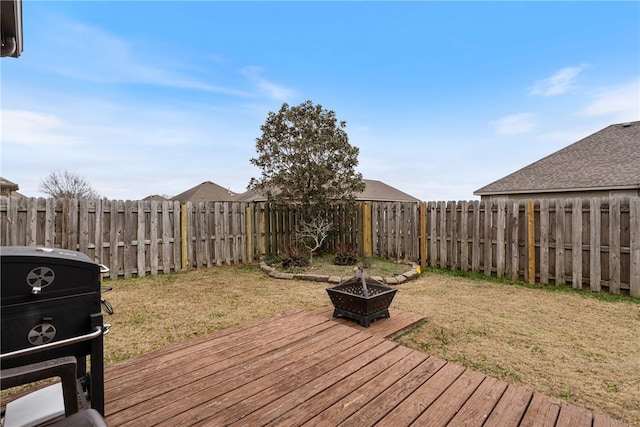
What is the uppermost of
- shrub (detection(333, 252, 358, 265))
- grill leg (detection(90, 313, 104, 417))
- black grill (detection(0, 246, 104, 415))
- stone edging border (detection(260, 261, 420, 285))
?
black grill (detection(0, 246, 104, 415))

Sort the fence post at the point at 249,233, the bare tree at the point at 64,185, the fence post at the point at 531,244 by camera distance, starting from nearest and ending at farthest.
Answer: the fence post at the point at 531,244, the fence post at the point at 249,233, the bare tree at the point at 64,185

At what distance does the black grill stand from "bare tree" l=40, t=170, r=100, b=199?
86.2 feet

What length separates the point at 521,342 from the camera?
313 cm

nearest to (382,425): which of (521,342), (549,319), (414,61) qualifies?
(521,342)

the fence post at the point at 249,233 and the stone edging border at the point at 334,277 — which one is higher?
the fence post at the point at 249,233

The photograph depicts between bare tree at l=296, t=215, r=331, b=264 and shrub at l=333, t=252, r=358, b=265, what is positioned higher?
bare tree at l=296, t=215, r=331, b=264

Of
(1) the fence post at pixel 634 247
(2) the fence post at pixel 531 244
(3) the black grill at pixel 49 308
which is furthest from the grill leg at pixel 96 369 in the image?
(1) the fence post at pixel 634 247

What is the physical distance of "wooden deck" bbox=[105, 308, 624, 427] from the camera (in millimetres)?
1767

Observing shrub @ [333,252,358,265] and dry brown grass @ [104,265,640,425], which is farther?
shrub @ [333,252,358,265]

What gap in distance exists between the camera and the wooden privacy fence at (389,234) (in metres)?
5.04

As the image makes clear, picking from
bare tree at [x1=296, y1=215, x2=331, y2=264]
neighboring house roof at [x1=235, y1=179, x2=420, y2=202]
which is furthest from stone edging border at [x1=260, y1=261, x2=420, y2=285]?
neighboring house roof at [x1=235, y1=179, x2=420, y2=202]

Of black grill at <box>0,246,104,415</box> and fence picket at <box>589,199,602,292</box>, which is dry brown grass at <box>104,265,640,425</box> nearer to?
fence picket at <box>589,199,602,292</box>

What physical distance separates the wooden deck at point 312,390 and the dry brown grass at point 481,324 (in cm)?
45

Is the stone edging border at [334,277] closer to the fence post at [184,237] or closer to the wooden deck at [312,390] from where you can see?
the fence post at [184,237]
